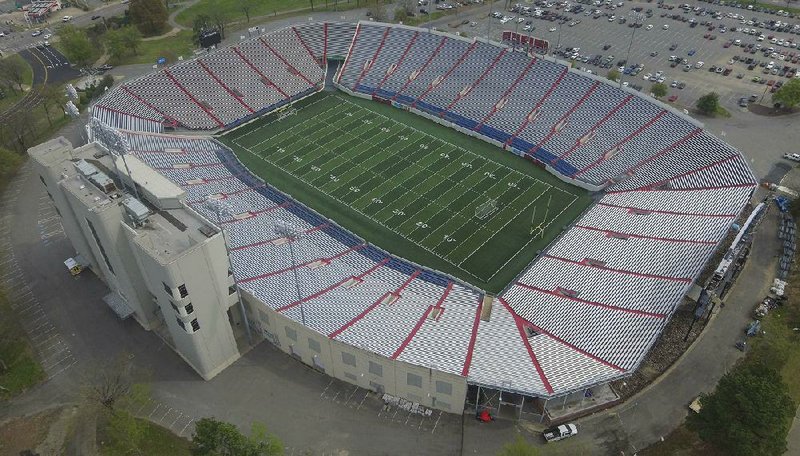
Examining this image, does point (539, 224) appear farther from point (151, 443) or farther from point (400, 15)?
point (400, 15)

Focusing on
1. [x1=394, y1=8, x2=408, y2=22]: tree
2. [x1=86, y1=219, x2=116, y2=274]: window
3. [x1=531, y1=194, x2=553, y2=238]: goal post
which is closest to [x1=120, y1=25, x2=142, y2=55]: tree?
[x1=394, y1=8, x2=408, y2=22]: tree

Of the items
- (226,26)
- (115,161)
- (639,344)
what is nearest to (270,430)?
(115,161)

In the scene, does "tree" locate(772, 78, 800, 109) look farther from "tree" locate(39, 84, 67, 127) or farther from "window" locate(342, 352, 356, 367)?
"tree" locate(39, 84, 67, 127)

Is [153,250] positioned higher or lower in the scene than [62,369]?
higher

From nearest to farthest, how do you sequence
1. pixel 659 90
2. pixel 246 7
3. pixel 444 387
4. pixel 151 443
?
1. pixel 444 387
2. pixel 151 443
3. pixel 659 90
4. pixel 246 7

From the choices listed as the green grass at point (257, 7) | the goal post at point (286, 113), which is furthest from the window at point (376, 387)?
the green grass at point (257, 7)

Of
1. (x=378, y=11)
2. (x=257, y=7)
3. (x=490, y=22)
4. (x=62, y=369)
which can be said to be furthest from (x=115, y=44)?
(x=62, y=369)

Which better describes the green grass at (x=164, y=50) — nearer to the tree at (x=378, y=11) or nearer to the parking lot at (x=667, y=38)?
the tree at (x=378, y=11)
